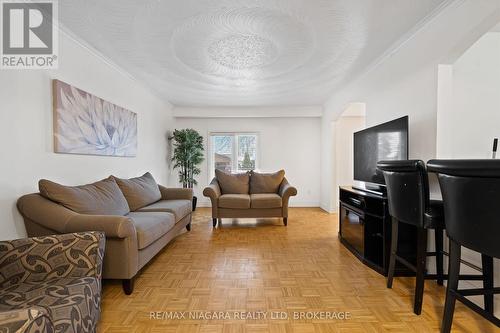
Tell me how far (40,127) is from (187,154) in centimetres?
322

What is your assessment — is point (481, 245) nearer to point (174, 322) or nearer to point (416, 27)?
point (174, 322)

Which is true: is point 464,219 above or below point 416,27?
below

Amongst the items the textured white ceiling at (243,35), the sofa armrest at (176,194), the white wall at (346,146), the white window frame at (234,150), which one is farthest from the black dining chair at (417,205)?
the white window frame at (234,150)

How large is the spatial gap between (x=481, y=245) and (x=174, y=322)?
1833 mm

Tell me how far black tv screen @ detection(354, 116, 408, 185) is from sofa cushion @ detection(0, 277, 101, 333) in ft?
8.85

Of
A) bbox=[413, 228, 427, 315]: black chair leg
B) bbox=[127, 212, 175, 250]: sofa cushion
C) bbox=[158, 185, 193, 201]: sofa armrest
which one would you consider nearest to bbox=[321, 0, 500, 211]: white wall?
bbox=[413, 228, 427, 315]: black chair leg

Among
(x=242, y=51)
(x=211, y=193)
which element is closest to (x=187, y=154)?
(x=211, y=193)

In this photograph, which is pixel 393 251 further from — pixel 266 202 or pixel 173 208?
pixel 173 208

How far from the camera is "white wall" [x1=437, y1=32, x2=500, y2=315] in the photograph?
2.14 m

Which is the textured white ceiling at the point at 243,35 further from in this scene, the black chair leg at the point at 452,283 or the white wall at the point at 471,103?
the black chair leg at the point at 452,283

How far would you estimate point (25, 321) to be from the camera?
0.78m

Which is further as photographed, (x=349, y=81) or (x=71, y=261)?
(x=349, y=81)

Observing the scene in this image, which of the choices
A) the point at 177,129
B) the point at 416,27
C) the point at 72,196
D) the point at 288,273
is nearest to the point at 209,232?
the point at 288,273

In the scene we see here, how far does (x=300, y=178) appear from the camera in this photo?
19.5 ft
